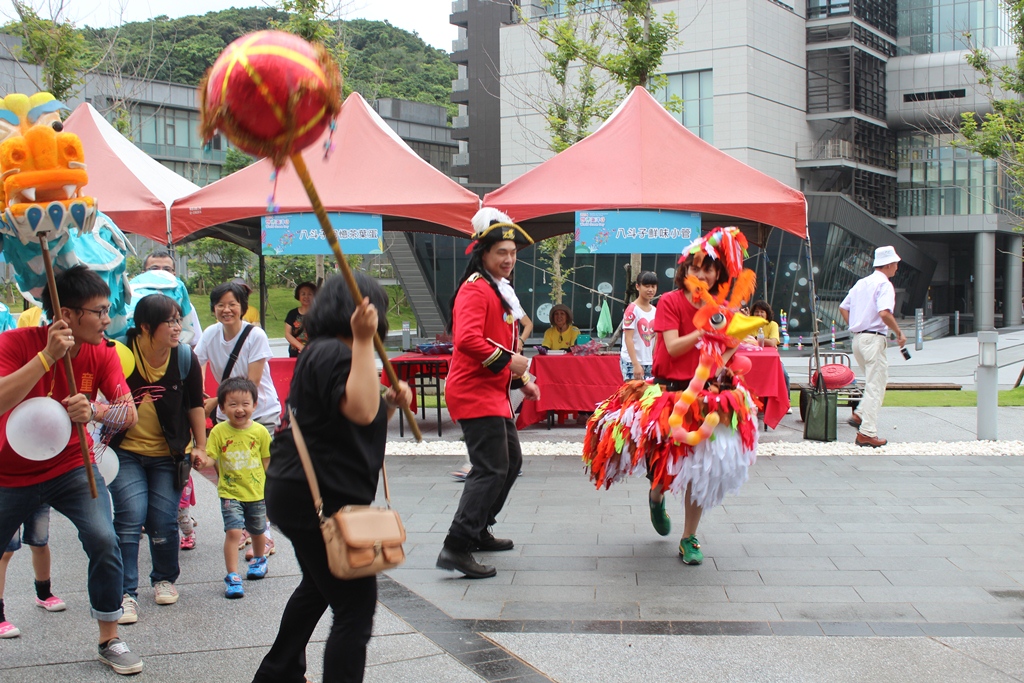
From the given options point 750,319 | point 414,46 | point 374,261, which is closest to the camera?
point 750,319

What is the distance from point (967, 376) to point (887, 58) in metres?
24.7

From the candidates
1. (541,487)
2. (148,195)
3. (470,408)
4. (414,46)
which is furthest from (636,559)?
(414,46)

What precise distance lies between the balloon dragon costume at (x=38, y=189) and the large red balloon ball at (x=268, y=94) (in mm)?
1185

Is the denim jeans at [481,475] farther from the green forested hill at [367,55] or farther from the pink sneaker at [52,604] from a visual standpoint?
the green forested hill at [367,55]

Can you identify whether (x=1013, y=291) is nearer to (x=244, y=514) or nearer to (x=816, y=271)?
(x=816, y=271)

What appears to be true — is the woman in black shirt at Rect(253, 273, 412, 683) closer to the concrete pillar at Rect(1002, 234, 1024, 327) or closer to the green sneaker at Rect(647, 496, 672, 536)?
the green sneaker at Rect(647, 496, 672, 536)

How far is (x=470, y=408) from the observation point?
5074 millimetres

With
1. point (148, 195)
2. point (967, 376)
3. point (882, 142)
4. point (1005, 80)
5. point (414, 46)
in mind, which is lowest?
point (967, 376)

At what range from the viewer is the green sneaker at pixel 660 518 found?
5514 mm

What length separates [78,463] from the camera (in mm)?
3809

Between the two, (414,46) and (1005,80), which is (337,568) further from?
(414,46)

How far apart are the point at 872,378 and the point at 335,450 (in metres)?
7.45

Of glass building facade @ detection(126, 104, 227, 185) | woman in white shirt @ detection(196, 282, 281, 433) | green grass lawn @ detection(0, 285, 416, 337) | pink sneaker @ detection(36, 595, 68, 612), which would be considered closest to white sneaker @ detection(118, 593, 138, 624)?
pink sneaker @ detection(36, 595, 68, 612)

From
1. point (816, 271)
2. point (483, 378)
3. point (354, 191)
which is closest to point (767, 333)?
point (354, 191)
